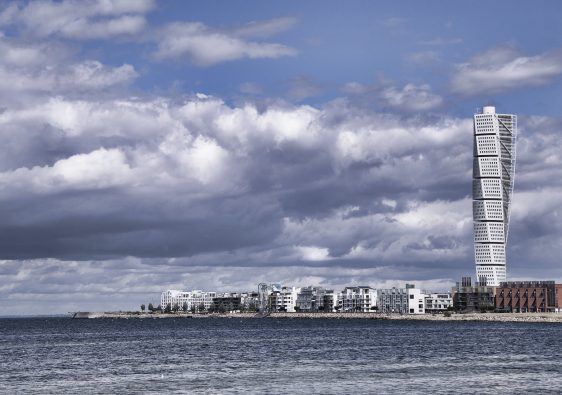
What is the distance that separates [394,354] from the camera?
125m

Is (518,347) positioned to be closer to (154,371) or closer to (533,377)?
(533,377)

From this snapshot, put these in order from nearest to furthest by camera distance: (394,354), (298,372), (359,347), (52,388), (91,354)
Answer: (52,388), (298,372), (394,354), (91,354), (359,347)

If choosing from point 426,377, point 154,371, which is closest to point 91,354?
point 154,371

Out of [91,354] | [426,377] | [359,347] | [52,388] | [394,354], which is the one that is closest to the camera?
[52,388]

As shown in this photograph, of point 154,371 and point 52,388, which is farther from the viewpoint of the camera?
point 154,371

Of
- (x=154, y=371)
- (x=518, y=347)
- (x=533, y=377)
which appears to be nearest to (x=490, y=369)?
(x=533, y=377)

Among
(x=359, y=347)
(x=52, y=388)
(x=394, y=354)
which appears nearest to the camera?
(x=52, y=388)

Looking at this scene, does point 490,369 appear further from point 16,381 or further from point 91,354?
point 91,354

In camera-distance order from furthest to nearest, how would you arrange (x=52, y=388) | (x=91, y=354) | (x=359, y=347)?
1. (x=359, y=347)
2. (x=91, y=354)
3. (x=52, y=388)

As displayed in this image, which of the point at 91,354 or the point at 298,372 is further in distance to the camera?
the point at 91,354

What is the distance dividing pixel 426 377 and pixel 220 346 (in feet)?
226

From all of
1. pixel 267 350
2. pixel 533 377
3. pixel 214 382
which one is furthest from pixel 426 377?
pixel 267 350

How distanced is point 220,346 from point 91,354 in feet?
86.2

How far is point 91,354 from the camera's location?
134 metres
